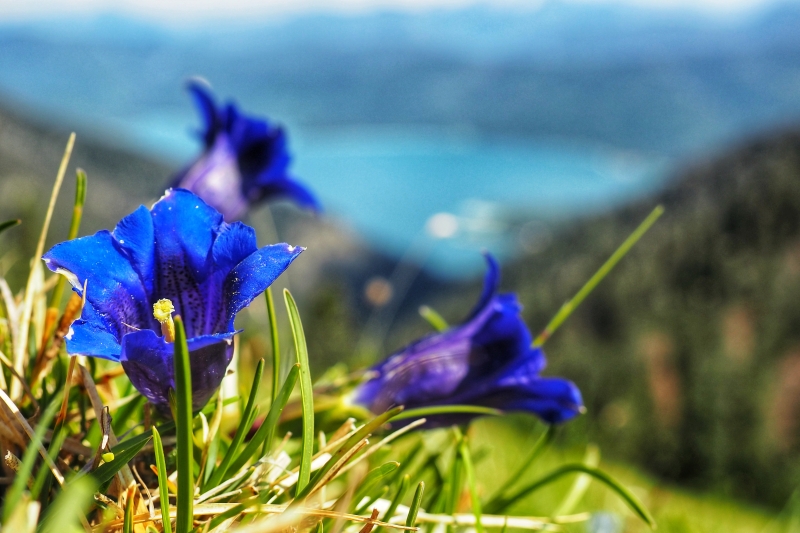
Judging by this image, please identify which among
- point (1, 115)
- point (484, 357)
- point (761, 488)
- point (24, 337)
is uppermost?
point (1, 115)

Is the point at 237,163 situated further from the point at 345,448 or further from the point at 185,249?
the point at 345,448

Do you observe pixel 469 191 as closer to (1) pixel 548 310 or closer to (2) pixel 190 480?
(1) pixel 548 310

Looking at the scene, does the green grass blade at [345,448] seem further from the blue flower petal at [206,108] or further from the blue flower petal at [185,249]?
the blue flower petal at [206,108]

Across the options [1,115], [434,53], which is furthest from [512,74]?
[1,115]

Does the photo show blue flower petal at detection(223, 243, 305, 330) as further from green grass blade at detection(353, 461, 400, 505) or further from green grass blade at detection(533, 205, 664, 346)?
green grass blade at detection(533, 205, 664, 346)

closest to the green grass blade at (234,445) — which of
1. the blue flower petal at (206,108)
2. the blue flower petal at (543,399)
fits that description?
the blue flower petal at (543,399)

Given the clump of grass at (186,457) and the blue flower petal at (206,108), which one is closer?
the clump of grass at (186,457)
